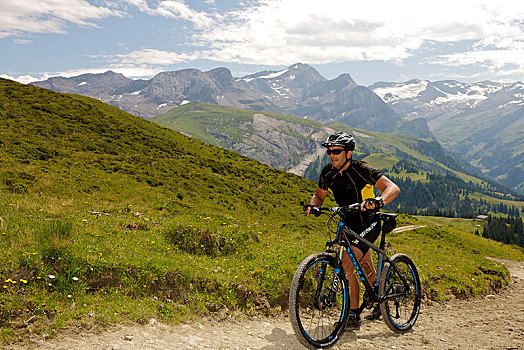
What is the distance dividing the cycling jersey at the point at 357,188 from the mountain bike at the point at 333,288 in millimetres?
230

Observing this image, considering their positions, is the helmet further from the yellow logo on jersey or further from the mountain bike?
the mountain bike

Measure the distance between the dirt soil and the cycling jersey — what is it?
255 cm

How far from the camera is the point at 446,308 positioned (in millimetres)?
11578

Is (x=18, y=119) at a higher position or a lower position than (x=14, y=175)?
higher

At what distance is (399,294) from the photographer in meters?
8.23

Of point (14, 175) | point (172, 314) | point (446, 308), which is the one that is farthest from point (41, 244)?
point (14, 175)

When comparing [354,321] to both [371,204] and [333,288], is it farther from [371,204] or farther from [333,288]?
[371,204]

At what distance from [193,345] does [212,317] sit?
1.65m

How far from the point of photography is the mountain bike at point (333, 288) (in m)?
6.39

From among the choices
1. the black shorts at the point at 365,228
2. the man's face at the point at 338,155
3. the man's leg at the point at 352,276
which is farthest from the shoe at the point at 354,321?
the man's face at the point at 338,155

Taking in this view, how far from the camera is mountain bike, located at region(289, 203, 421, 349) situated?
21.0 ft

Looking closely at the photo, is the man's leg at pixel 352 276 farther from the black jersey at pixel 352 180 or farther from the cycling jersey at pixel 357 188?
the black jersey at pixel 352 180

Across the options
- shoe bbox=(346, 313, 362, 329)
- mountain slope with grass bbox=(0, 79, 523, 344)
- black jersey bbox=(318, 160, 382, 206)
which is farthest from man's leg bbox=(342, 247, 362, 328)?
mountain slope with grass bbox=(0, 79, 523, 344)

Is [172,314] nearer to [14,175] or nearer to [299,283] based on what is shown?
[299,283]
